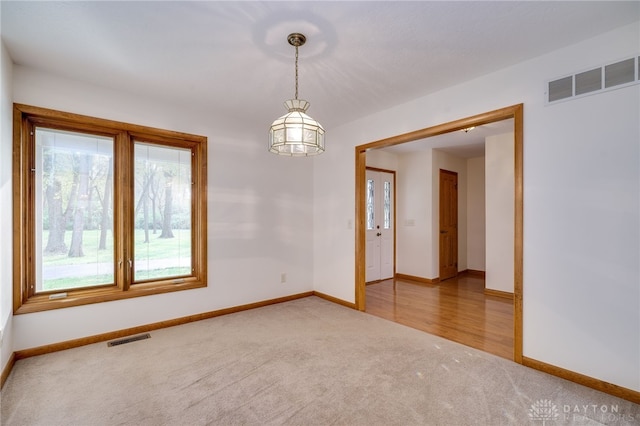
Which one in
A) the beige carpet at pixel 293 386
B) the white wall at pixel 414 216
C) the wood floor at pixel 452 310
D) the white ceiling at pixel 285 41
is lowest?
the wood floor at pixel 452 310

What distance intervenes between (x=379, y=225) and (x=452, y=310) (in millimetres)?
2270

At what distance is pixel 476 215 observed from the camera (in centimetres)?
664

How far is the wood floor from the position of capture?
3.16m

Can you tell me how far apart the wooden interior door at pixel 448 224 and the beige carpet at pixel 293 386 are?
3.28 meters

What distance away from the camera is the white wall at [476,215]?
6543 mm

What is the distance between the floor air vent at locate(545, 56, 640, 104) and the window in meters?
3.71

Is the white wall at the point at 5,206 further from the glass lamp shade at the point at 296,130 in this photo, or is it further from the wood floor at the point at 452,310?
the wood floor at the point at 452,310

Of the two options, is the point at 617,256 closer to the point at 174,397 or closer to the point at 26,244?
the point at 174,397

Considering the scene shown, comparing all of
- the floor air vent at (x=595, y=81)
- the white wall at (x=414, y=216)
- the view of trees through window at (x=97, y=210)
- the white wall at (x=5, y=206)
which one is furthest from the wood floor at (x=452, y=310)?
the white wall at (x=5, y=206)

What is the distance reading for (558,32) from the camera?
2209mm

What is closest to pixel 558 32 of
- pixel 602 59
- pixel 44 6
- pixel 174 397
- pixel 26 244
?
pixel 602 59

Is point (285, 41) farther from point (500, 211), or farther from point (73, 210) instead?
point (500, 211)

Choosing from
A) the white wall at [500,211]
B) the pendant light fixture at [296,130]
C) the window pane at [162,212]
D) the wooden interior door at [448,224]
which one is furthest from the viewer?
the wooden interior door at [448,224]

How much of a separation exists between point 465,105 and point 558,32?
2.96 ft
